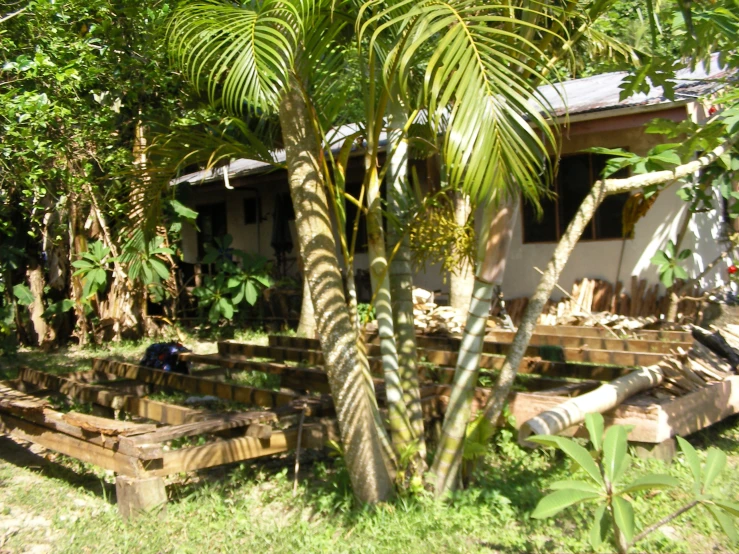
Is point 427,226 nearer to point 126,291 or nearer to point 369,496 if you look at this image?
point 369,496

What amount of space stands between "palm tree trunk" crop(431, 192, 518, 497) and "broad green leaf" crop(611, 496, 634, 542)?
1.65 metres

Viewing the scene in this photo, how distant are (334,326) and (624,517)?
2.22 m

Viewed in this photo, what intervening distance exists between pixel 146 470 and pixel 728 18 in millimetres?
4971

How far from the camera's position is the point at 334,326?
191 inches

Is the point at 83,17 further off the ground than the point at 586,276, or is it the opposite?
the point at 83,17

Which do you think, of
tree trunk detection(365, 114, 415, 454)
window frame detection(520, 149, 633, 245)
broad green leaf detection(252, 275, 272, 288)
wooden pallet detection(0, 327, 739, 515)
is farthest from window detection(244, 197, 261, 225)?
tree trunk detection(365, 114, 415, 454)

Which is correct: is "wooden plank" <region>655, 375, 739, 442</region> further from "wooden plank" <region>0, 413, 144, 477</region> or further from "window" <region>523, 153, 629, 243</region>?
"window" <region>523, 153, 629, 243</region>

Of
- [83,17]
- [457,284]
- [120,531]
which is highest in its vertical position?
[83,17]

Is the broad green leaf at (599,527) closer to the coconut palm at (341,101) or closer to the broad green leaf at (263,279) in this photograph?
the coconut palm at (341,101)

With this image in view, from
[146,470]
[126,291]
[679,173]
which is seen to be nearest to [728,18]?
[679,173]

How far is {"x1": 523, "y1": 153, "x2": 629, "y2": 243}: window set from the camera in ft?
38.0

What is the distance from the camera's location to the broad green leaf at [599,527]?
10.5 ft

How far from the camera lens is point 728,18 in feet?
17.3

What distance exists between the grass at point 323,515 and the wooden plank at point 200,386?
0.56m
